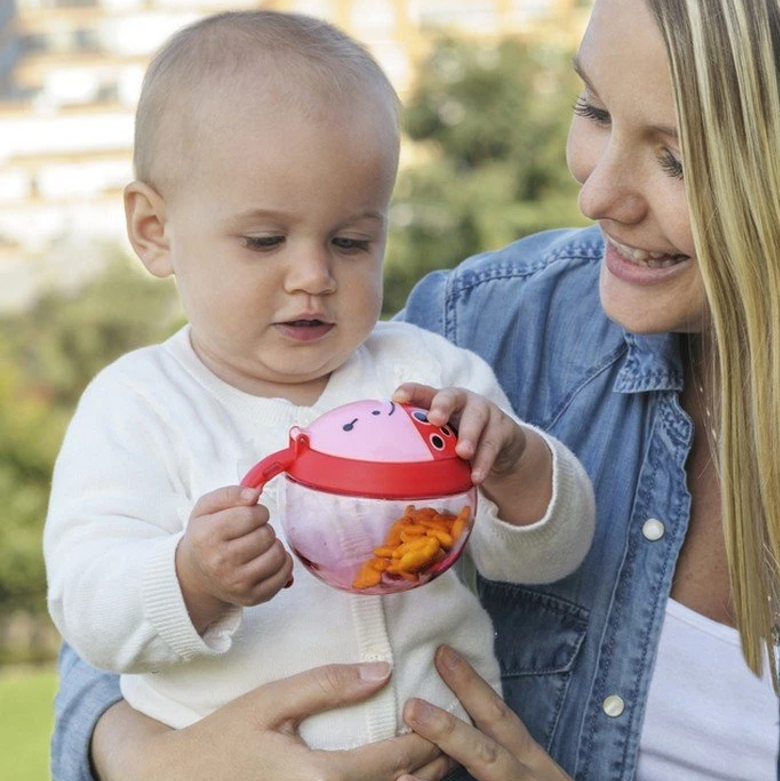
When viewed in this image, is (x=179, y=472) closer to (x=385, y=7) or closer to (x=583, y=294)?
(x=583, y=294)

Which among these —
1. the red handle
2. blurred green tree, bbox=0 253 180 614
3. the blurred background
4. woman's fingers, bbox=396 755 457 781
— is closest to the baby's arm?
the red handle

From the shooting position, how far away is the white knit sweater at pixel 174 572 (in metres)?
1.97

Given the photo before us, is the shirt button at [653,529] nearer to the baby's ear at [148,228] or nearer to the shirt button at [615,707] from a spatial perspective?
the shirt button at [615,707]

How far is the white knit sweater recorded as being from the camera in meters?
1.97

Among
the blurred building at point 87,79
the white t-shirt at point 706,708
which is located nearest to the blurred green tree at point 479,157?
the blurred building at point 87,79

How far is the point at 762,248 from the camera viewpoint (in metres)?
2.14

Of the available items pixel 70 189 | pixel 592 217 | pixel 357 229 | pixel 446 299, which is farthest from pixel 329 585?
pixel 70 189

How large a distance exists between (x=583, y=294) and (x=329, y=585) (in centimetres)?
90

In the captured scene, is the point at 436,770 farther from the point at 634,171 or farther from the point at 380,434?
the point at 634,171

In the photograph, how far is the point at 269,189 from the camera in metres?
2.07

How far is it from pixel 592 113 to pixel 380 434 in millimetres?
689

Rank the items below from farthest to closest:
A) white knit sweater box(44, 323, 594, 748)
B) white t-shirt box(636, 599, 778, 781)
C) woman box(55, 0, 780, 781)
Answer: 1. white t-shirt box(636, 599, 778, 781)
2. woman box(55, 0, 780, 781)
3. white knit sweater box(44, 323, 594, 748)

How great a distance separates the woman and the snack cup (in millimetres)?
195

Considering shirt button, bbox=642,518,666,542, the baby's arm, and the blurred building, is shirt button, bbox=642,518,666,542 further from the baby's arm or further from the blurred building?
the blurred building
